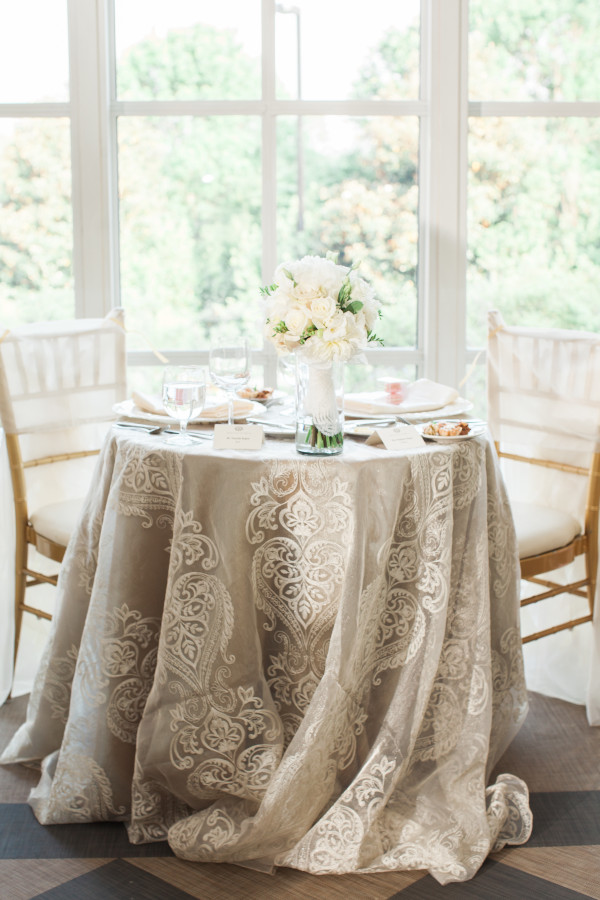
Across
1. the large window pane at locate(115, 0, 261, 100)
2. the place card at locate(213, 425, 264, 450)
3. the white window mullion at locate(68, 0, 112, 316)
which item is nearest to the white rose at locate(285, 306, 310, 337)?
the place card at locate(213, 425, 264, 450)

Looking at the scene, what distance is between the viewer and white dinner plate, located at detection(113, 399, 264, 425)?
2.21 m

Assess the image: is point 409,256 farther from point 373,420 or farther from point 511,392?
point 373,420

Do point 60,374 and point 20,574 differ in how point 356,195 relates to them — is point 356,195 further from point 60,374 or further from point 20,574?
point 20,574

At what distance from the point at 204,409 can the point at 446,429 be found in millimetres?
609

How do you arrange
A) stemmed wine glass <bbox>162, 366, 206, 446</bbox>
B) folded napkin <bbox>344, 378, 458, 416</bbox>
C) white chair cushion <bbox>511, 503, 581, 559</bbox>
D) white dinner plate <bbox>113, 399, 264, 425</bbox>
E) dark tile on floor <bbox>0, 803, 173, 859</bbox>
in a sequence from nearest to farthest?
dark tile on floor <bbox>0, 803, 173, 859</bbox> < stemmed wine glass <bbox>162, 366, 206, 446</bbox> < white dinner plate <bbox>113, 399, 264, 425</bbox> < folded napkin <bbox>344, 378, 458, 416</bbox> < white chair cushion <bbox>511, 503, 581, 559</bbox>

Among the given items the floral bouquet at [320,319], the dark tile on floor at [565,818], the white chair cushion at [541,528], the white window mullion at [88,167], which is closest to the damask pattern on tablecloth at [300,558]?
the floral bouquet at [320,319]

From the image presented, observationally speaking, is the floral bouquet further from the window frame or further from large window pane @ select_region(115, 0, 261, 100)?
large window pane @ select_region(115, 0, 261, 100)

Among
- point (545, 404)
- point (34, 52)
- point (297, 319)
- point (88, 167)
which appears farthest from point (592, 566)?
point (34, 52)

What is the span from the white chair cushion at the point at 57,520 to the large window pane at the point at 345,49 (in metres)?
1.80

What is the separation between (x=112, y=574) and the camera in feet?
6.52

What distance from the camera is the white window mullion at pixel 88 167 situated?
334cm

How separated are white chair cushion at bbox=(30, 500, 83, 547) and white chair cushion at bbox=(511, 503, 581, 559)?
1210mm

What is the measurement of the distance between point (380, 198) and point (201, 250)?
716mm

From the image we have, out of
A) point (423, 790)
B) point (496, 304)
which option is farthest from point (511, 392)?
point (423, 790)
